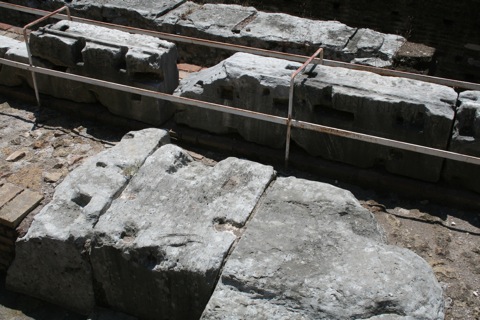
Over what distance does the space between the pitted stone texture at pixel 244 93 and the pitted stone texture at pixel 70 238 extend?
4.56 ft

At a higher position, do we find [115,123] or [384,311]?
[384,311]

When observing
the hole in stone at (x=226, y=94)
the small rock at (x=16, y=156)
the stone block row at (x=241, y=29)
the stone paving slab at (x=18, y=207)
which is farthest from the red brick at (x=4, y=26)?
the stone paving slab at (x=18, y=207)

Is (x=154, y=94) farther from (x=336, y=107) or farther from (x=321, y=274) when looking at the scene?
(x=321, y=274)

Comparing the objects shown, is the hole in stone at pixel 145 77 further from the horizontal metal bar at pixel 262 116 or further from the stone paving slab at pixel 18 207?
the stone paving slab at pixel 18 207

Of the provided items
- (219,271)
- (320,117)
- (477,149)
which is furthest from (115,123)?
(477,149)

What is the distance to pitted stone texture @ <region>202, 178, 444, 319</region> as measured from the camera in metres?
3.13

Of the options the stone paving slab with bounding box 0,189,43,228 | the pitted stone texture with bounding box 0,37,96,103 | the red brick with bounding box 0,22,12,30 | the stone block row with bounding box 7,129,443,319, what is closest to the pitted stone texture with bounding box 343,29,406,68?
the stone block row with bounding box 7,129,443,319

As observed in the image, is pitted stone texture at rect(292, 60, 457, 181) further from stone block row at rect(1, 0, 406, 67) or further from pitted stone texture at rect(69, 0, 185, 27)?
pitted stone texture at rect(69, 0, 185, 27)

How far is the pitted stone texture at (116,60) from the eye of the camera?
18.7ft

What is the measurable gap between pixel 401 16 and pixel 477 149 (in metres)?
4.90

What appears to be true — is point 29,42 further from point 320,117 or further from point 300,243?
point 300,243

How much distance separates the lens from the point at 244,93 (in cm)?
543

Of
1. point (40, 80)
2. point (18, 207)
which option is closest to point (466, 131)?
point (18, 207)

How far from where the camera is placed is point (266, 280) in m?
3.27
